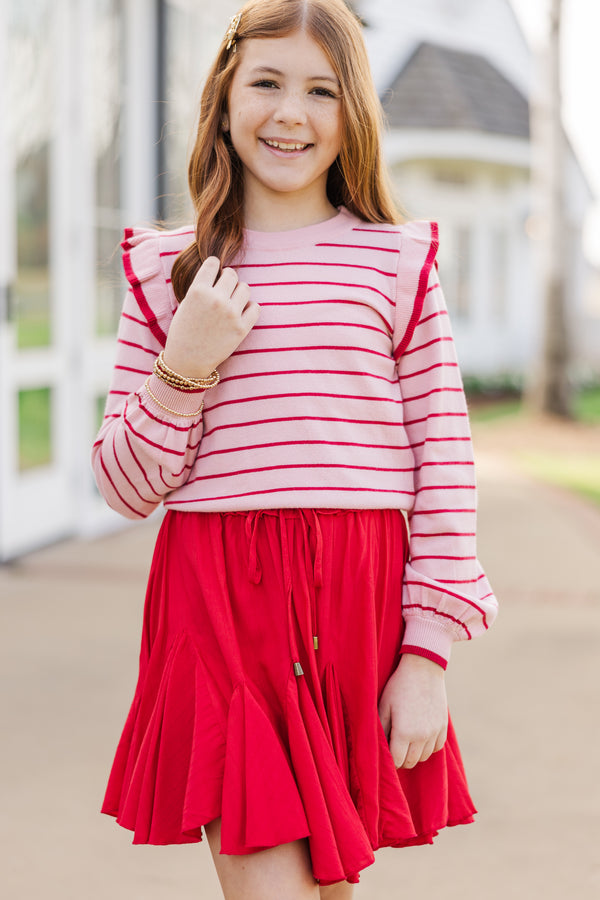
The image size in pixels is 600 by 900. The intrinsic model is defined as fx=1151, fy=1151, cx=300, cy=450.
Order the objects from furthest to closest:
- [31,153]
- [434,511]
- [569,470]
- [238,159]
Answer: [569,470]
[31,153]
[238,159]
[434,511]

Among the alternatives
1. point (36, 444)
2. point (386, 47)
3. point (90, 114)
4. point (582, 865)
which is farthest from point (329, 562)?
point (386, 47)

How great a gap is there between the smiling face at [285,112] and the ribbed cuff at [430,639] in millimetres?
716

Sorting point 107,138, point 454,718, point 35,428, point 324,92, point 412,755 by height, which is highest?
point 107,138

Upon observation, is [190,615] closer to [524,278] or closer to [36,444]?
[36,444]

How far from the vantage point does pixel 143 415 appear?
1.73 meters

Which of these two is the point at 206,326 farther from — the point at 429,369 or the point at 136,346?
the point at 429,369

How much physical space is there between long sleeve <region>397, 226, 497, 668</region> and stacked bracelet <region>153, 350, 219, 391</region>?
331mm

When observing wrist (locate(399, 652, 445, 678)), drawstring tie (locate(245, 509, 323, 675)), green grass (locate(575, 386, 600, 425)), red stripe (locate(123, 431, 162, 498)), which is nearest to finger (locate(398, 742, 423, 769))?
wrist (locate(399, 652, 445, 678))

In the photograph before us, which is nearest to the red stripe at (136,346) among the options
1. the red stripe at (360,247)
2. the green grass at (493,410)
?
the red stripe at (360,247)

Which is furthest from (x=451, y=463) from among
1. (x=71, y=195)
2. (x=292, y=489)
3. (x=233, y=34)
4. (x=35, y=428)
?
(x=71, y=195)

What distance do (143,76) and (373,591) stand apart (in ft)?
18.8

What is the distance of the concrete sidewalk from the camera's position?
2.74m

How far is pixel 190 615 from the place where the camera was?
177cm

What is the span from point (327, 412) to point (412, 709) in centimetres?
48
